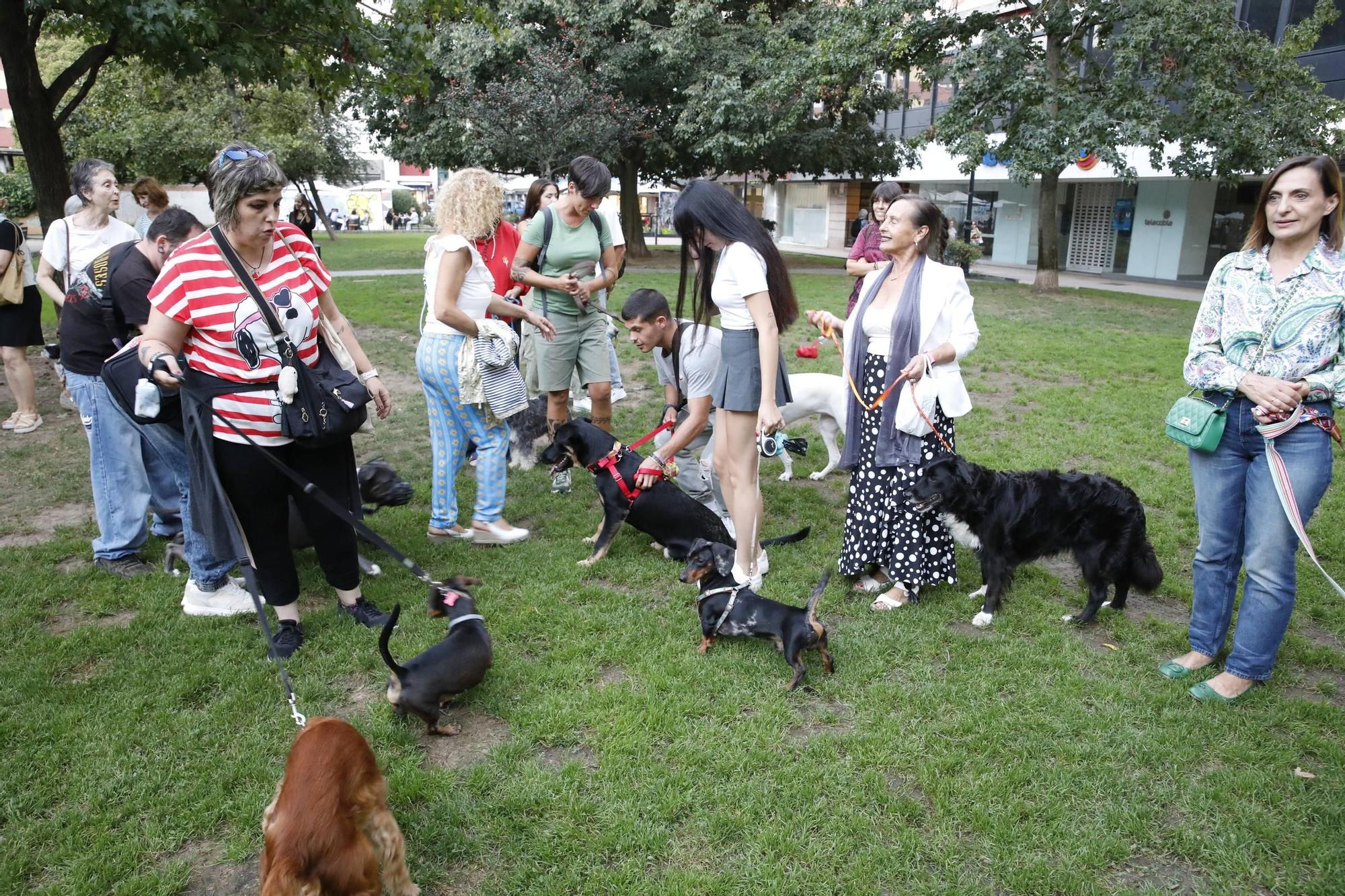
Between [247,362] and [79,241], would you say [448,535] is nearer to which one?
[247,362]

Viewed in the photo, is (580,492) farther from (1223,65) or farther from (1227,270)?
(1223,65)

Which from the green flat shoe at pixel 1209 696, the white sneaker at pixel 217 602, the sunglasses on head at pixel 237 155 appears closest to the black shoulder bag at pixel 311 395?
the sunglasses on head at pixel 237 155

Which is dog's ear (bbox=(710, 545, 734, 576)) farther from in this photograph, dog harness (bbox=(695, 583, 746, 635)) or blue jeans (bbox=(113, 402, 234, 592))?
blue jeans (bbox=(113, 402, 234, 592))

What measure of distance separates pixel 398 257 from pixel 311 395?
23.6m

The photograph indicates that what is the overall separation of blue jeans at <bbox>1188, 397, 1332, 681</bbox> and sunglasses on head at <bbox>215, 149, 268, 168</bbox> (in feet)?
12.5

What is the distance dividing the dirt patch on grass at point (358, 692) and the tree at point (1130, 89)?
1423 centimetres

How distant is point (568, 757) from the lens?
9.88 ft

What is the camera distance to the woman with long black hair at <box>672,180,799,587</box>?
11.8 feet

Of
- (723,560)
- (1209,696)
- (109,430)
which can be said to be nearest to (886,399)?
(723,560)

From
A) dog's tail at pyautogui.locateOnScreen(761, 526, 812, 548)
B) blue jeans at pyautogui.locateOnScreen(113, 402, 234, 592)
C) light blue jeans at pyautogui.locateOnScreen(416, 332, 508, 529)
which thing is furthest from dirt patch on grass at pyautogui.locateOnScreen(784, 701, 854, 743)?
blue jeans at pyautogui.locateOnScreen(113, 402, 234, 592)

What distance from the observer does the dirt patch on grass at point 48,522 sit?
4938 millimetres

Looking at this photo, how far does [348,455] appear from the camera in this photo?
373 cm

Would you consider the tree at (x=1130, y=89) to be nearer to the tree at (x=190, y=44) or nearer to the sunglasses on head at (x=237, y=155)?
the tree at (x=190, y=44)

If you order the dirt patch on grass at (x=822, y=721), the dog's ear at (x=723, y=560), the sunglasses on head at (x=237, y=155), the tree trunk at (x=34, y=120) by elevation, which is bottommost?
the dirt patch on grass at (x=822, y=721)
